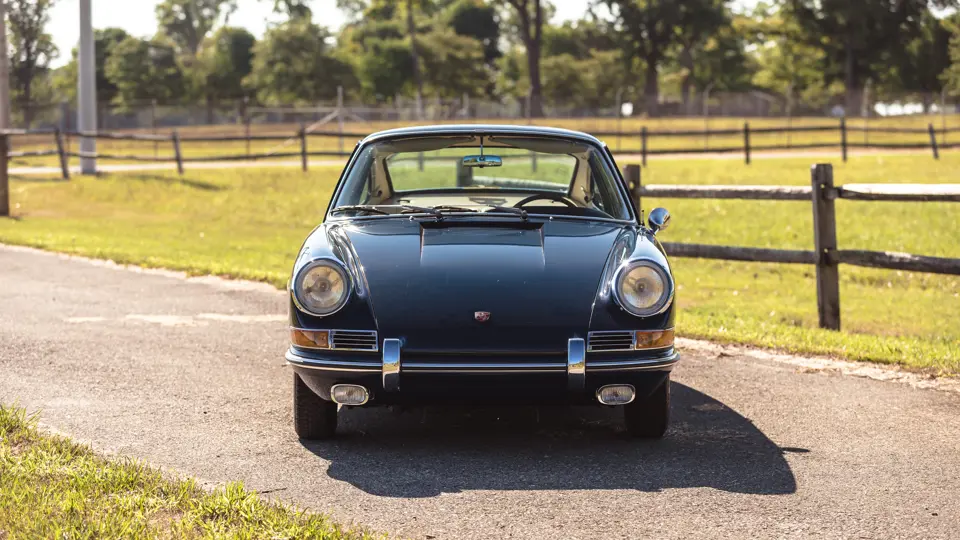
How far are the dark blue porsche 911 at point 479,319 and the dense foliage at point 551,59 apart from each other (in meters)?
64.6

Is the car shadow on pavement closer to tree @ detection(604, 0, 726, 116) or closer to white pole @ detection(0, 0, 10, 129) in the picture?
white pole @ detection(0, 0, 10, 129)

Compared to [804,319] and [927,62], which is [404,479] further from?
[927,62]

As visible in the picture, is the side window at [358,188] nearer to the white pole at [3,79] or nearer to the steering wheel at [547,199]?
the steering wheel at [547,199]

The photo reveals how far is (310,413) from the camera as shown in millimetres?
5320

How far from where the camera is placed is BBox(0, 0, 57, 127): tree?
85000 mm

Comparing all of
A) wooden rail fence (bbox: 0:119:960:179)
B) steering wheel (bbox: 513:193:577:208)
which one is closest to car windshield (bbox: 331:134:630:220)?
steering wheel (bbox: 513:193:577:208)

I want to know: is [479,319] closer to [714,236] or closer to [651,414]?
[651,414]

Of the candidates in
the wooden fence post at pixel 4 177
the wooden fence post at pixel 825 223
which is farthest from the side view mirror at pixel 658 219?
the wooden fence post at pixel 4 177

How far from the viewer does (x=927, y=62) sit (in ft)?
276

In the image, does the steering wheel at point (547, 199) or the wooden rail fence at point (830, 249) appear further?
the wooden rail fence at point (830, 249)


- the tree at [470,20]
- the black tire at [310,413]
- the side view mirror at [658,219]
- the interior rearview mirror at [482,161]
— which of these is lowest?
the black tire at [310,413]

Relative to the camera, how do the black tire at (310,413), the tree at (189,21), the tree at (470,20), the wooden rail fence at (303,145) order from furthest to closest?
the tree at (189,21), the tree at (470,20), the wooden rail fence at (303,145), the black tire at (310,413)

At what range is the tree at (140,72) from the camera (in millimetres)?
91062

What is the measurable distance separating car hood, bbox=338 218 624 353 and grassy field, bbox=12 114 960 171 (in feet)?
119
